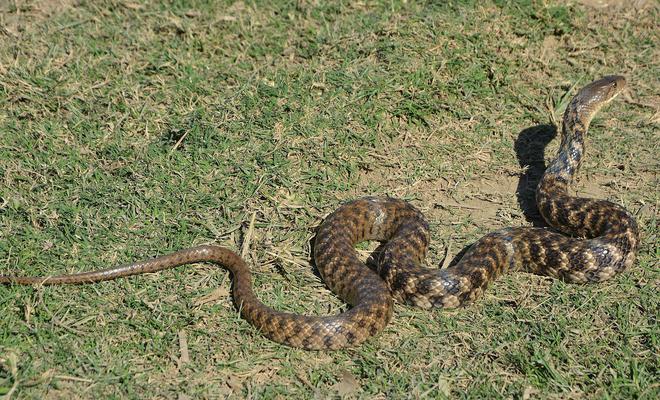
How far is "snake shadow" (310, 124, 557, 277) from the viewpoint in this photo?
8211mm

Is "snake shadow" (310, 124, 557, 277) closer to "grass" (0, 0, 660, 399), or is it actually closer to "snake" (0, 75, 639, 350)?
"grass" (0, 0, 660, 399)

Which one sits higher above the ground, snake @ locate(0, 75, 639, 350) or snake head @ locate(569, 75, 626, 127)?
snake head @ locate(569, 75, 626, 127)

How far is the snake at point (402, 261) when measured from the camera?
6.89 metres

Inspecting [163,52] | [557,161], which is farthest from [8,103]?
[557,161]

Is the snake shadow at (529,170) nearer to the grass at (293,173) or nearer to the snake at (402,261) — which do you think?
the grass at (293,173)

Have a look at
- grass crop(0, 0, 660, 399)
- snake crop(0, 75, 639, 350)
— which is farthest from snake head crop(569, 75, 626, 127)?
snake crop(0, 75, 639, 350)

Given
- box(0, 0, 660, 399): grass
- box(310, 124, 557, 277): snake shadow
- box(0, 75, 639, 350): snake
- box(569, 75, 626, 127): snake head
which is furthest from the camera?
box(569, 75, 626, 127): snake head

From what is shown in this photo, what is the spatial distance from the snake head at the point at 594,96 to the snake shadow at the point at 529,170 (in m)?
0.61

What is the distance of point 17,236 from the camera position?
7.68 metres

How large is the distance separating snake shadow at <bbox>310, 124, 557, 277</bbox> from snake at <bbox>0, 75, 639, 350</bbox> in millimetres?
160

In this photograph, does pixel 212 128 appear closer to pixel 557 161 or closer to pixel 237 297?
pixel 237 297

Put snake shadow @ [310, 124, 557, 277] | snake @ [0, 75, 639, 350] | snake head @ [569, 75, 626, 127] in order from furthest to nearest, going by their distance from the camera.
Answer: snake head @ [569, 75, 626, 127]
snake shadow @ [310, 124, 557, 277]
snake @ [0, 75, 639, 350]

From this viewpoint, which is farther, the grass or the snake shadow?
the snake shadow

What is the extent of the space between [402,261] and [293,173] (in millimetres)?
1758
